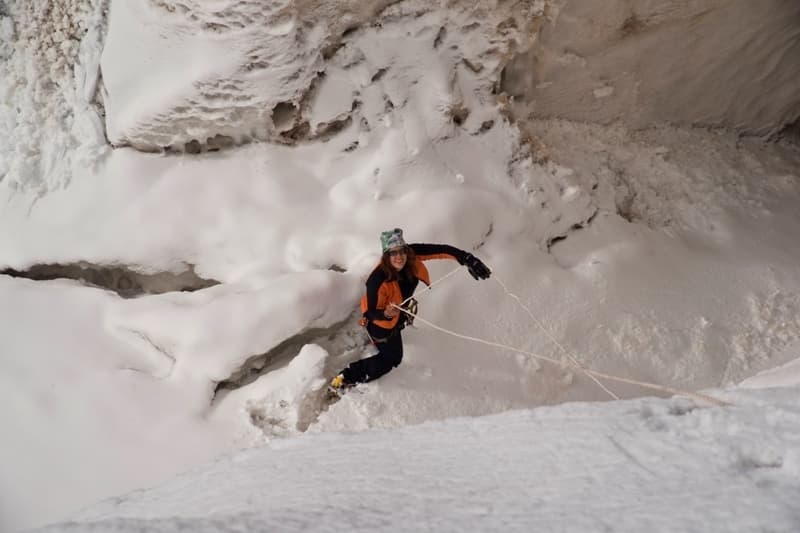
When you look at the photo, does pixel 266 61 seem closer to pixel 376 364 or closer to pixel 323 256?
pixel 323 256

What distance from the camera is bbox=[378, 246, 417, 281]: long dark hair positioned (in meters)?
3.46

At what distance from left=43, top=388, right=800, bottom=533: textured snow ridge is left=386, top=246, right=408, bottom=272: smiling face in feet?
4.93

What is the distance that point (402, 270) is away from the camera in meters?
3.53

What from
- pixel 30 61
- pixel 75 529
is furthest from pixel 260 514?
pixel 30 61

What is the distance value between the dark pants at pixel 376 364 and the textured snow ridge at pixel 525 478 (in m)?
1.51

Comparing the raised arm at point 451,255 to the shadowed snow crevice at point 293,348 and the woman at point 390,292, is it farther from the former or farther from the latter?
the shadowed snow crevice at point 293,348

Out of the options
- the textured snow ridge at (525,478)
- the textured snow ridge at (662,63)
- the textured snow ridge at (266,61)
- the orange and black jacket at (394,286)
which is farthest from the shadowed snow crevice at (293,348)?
the textured snow ridge at (662,63)

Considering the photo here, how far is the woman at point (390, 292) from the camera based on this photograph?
Answer: 3.44 m

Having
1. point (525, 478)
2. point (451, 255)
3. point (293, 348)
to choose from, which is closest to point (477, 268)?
point (451, 255)

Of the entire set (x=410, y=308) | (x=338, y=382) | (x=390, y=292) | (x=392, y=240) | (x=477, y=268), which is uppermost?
(x=392, y=240)

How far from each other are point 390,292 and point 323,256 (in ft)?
2.23

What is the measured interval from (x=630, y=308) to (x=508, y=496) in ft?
9.92

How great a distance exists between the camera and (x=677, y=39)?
495 cm

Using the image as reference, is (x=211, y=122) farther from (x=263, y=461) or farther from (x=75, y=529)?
(x=75, y=529)
